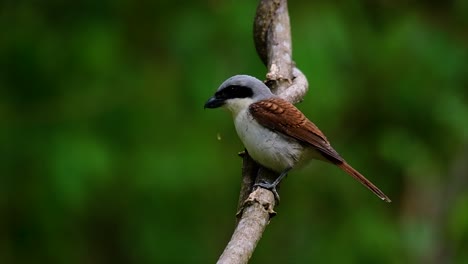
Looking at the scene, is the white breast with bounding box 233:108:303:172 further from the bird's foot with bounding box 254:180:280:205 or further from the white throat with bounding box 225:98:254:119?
the bird's foot with bounding box 254:180:280:205

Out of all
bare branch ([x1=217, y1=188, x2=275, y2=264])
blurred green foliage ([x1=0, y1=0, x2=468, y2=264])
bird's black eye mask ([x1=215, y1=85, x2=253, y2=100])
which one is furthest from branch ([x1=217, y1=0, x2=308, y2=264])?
blurred green foliage ([x1=0, y1=0, x2=468, y2=264])

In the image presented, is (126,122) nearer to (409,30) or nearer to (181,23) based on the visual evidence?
(181,23)

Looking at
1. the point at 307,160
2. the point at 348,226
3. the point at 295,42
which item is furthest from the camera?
the point at 348,226

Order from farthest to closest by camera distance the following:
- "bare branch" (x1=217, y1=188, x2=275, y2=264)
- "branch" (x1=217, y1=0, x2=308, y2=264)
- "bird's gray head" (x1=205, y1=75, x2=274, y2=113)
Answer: "bird's gray head" (x1=205, y1=75, x2=274, y2=113) → "branch" (x1=217, y1=0, x2=308, y2=264) → "bare branch" (x1=217, y1=188, x2=275, y2=264)

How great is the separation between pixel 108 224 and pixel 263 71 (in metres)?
1.79

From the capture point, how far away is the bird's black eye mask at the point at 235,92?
4.45 m

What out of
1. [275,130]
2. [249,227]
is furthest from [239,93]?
[249,227]

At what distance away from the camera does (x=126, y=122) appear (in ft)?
20.2

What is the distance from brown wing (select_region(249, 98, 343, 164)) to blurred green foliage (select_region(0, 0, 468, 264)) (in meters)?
1.57

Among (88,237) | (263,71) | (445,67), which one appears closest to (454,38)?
(445,67)

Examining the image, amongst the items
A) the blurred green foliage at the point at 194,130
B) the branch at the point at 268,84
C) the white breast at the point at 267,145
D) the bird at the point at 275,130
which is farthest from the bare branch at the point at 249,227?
the blurred green foliage at the point at 194,130

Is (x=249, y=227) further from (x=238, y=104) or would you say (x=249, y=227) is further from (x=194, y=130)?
(x=194, y=130)

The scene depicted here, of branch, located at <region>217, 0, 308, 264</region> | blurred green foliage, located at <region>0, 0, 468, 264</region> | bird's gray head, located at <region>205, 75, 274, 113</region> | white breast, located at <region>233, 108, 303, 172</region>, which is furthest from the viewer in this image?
blurred green foliage, located at <region>0, 0, 468, 264</region>

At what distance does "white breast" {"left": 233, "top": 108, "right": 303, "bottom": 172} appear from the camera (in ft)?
13.6
